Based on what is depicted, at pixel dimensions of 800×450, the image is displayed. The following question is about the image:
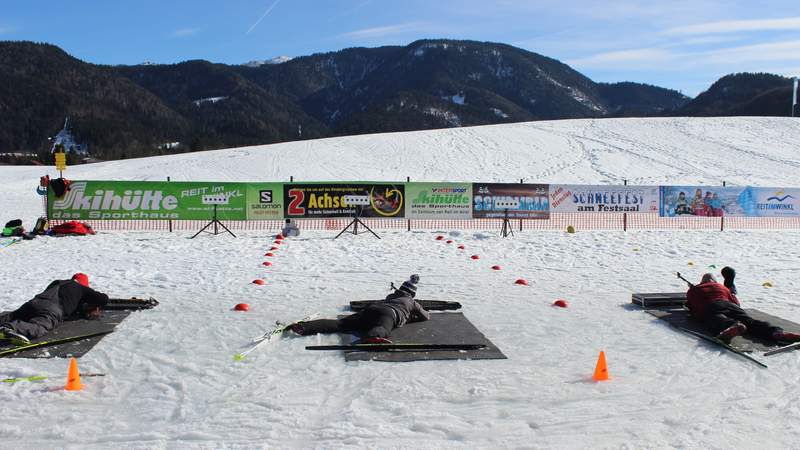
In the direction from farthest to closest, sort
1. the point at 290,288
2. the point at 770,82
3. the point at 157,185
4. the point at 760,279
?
the point at 770,82 → the point at 157,185 → the point at 760,279 → the point at 290,288

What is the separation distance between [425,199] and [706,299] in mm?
11770

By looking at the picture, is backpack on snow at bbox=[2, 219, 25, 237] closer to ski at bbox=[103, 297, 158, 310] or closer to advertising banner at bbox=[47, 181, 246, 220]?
advertising banner at bbox=[47, 181, 246, 220]

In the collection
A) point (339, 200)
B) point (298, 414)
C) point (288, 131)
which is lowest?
point (298, 414)

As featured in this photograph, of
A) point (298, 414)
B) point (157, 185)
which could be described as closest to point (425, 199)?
point (157, 185)

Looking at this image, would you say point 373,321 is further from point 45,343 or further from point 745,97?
point 745,97

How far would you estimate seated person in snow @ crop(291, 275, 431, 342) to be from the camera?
23.7 ft

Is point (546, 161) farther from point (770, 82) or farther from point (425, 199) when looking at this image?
point (770, 82)

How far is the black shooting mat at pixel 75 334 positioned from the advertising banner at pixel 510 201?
1268 centimetres

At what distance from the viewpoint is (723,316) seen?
753 centimetres

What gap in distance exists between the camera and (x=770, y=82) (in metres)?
161

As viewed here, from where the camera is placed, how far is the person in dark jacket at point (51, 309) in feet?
22.8

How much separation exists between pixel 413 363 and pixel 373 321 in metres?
1.07

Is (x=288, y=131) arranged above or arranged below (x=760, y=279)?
above

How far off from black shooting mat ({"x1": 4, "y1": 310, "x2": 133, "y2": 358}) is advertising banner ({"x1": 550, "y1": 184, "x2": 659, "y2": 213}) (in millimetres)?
14638
